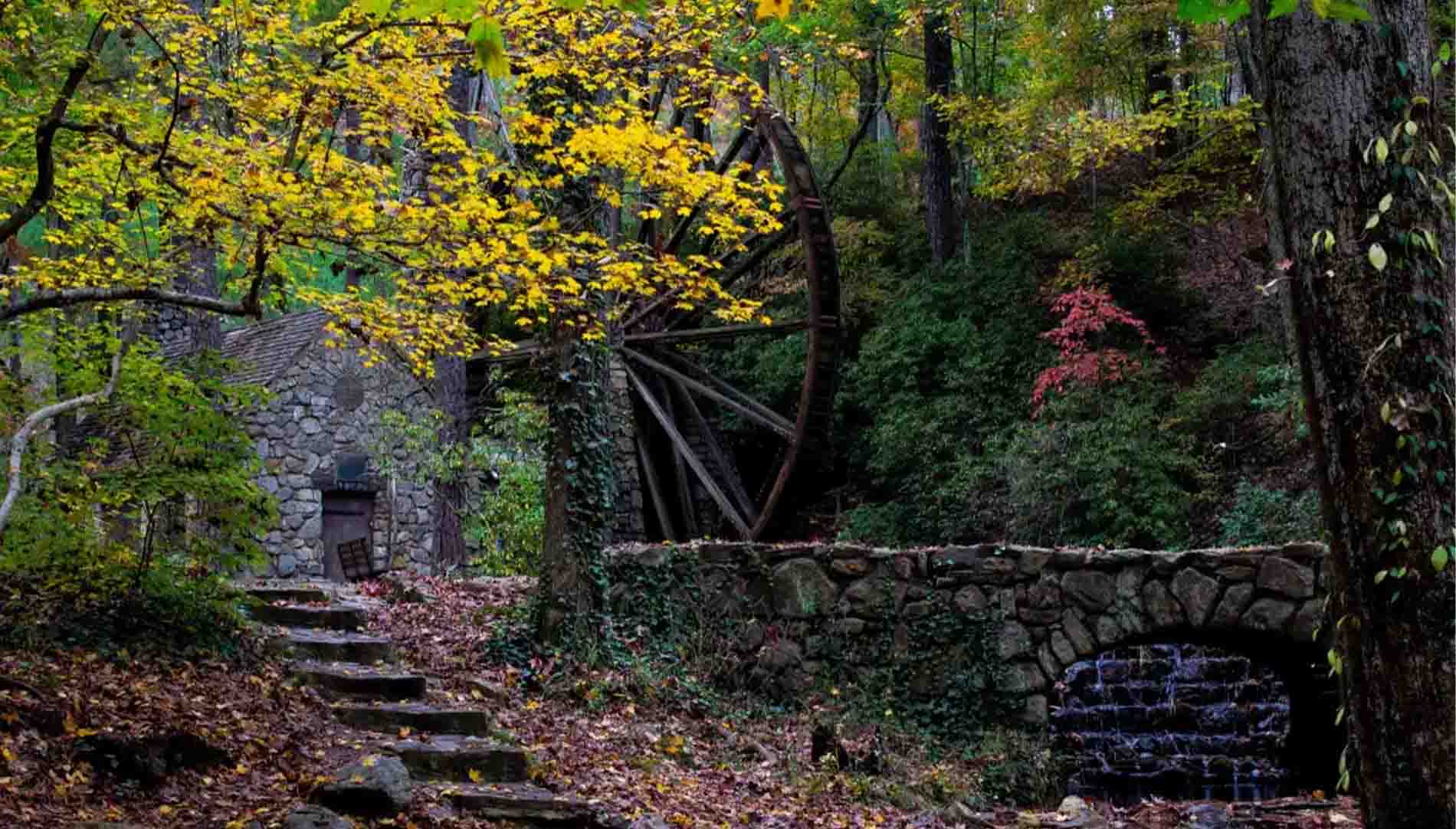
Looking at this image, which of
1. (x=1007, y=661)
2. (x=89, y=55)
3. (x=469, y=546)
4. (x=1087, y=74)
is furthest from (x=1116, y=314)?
(x=89, y=55)

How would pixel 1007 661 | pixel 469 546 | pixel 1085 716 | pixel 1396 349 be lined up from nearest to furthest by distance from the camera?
1. pixel 1396 349
2. pixel 1007 661
3. pixel 1085 716
4. pixel 469 546

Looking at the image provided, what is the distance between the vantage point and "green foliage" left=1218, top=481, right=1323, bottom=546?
10.3 meters

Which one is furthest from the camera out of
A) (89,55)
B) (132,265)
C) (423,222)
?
(132,265)

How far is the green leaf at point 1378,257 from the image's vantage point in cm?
313

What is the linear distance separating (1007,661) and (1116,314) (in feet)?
18.1

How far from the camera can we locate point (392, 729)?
5.86m

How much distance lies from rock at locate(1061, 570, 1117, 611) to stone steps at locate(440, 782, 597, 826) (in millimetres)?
4023

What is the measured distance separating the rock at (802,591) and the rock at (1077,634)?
1504mm

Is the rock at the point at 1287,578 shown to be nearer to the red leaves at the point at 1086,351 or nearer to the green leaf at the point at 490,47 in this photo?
the red leaves at the point at 1086,351

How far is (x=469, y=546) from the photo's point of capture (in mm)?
14289

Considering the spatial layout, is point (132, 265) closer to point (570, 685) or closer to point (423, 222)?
point (423, 222)

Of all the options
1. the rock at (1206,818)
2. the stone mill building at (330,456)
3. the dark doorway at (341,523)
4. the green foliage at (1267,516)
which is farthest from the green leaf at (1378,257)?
the dark doorway at (341,523)

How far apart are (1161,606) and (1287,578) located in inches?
30.0

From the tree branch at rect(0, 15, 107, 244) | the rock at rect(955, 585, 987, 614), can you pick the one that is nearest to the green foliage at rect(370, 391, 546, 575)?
the rock at rect(955, 585, 987, 614)
